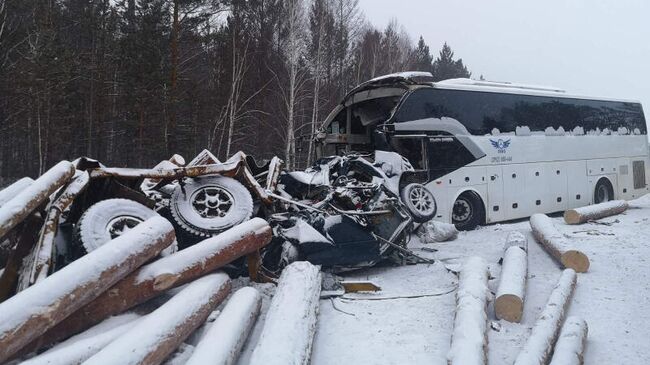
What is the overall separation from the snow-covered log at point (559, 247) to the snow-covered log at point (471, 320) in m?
1.52

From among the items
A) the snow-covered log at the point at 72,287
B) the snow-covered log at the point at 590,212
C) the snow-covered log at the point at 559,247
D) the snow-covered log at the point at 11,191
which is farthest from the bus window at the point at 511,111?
the snow-covered log at the point at 11,191

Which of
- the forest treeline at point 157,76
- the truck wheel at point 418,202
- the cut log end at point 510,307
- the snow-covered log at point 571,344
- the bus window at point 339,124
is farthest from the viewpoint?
the forest treeline at point 157,76

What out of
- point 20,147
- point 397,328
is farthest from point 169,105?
point 397,328

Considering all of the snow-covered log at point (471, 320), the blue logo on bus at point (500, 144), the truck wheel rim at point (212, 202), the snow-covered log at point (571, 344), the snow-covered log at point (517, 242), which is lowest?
the snow-covered log at point (571, 344)

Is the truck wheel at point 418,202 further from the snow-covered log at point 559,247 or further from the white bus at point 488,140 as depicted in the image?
the snow-covered log at point 559,247

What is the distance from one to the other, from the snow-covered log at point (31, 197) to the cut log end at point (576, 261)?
21.1 feet

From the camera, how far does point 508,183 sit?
10.6 metres

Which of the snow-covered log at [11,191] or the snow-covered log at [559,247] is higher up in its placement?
the snow-covered log at [11,191]

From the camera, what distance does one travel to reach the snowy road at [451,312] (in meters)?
3.98

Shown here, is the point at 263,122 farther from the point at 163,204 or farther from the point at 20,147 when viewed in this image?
the point at 163,204

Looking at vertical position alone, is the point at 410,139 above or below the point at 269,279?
above

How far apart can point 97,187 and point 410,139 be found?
19.2 ft

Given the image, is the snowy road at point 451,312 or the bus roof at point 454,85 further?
the bus roof at point 454,85

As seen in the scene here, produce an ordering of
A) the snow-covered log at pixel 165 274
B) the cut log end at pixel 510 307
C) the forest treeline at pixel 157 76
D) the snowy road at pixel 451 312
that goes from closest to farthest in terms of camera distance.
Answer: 1. the snow-covered log at pixel 165 274
2. the snowy road at pixel 451 312
3. the cut log end at pixel 510 307
4. the forest treeline at pixel 157 76
